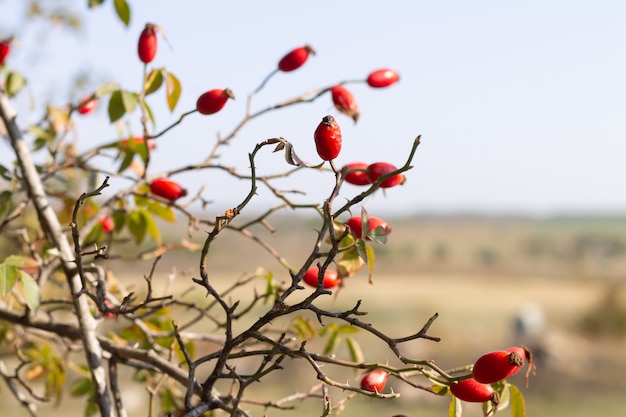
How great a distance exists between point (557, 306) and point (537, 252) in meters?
16.6

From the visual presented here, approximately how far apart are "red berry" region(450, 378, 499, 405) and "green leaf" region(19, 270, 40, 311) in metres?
0.43

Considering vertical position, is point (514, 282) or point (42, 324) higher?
point (42, 324)

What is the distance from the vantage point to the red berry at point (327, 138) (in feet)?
1.70

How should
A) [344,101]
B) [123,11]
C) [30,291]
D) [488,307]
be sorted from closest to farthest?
[30,291]
[344,101]
[123,11]
[488,307]

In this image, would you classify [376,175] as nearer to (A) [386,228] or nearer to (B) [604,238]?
(A) [386,228]

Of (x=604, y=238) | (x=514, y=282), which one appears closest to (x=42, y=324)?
(x=514, y=282)

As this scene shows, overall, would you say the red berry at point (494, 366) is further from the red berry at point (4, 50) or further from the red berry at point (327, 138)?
the red berry at point (4, 50)

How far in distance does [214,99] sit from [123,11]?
0.28 meters

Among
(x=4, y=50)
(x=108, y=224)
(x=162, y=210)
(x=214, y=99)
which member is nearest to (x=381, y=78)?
(x=214, y=99)

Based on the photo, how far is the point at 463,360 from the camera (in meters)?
10.5

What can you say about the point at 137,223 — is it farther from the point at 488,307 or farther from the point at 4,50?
the point at 488,307

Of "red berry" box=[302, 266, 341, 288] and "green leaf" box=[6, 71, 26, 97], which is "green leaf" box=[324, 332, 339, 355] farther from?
"green leaf" box=[6, 71, 26, 97]

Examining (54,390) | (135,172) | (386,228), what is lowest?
(54,390)

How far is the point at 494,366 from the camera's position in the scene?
52cm
